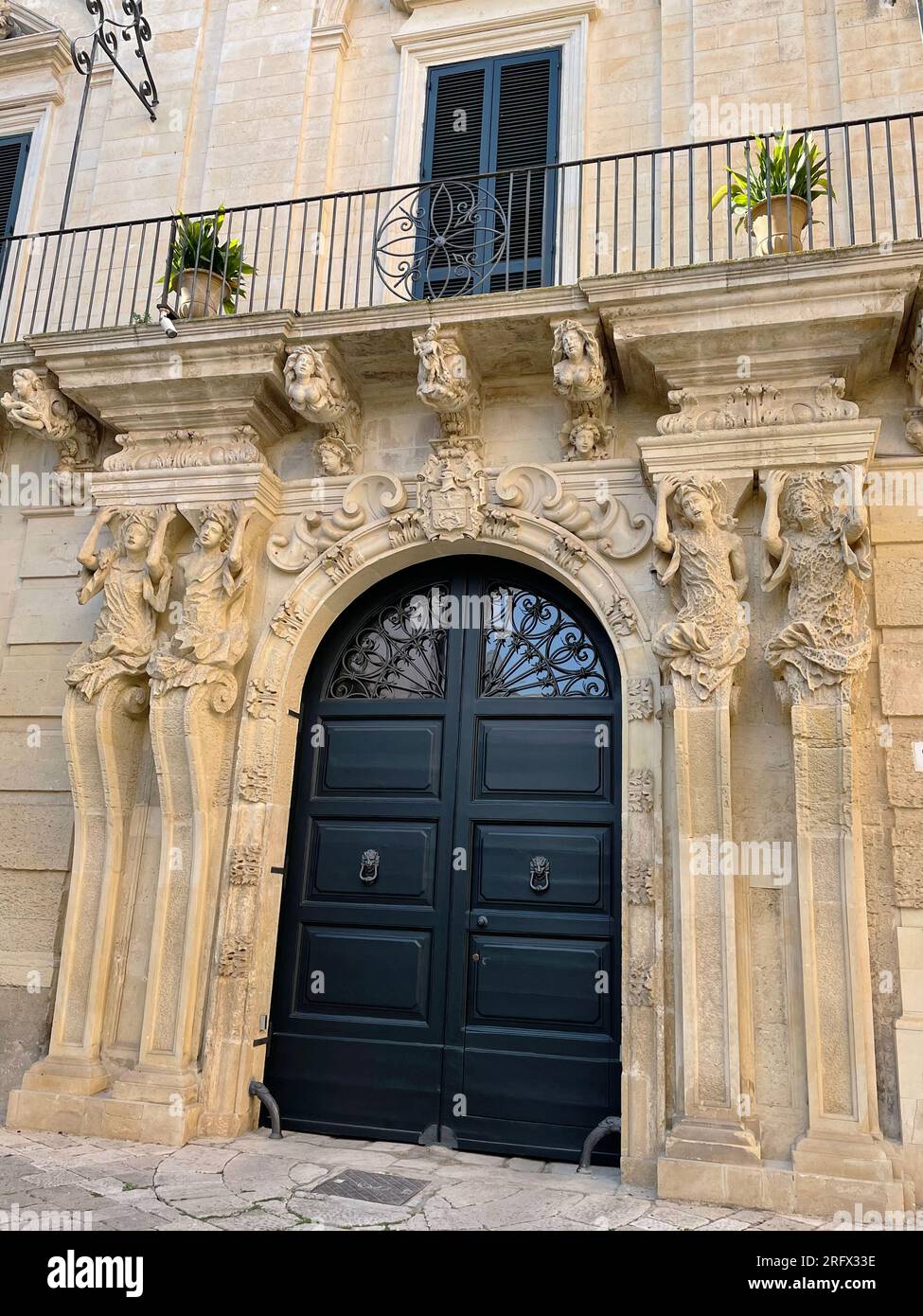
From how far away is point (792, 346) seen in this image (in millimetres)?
4824

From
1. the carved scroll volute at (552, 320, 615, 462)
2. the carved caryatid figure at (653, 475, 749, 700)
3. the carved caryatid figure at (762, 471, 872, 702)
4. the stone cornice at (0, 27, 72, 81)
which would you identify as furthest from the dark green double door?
the stone cornice at (0, 27, 72, 81)

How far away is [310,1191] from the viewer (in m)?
4.11

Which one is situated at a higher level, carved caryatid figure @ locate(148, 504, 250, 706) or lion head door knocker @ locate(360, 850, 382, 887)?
carved caryatid figure @ locate(148, 504, 250, 706)

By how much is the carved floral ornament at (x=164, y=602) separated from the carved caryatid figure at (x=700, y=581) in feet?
7.87

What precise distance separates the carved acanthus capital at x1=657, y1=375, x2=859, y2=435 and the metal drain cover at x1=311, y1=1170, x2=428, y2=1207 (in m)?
3.86

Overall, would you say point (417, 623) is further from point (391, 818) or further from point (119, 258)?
point (119, 258)

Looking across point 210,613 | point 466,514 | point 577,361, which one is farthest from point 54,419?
point 577,361

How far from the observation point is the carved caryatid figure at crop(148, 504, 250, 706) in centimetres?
529

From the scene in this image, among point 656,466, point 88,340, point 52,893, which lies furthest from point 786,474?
point 52,893

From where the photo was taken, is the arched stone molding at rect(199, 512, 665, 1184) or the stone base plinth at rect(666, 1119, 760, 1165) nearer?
the stone base plinth at rect(666, 1119, 760, 1165)

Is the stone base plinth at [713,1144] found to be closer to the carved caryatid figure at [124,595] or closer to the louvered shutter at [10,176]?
the carved caryatid figure at [124,595]

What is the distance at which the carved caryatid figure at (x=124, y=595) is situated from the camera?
5.44m

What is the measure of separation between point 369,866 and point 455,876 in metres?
0.51

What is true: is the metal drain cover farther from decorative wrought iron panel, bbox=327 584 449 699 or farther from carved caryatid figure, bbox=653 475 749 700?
carved caryatid figure, bbox=653 475 749 700
